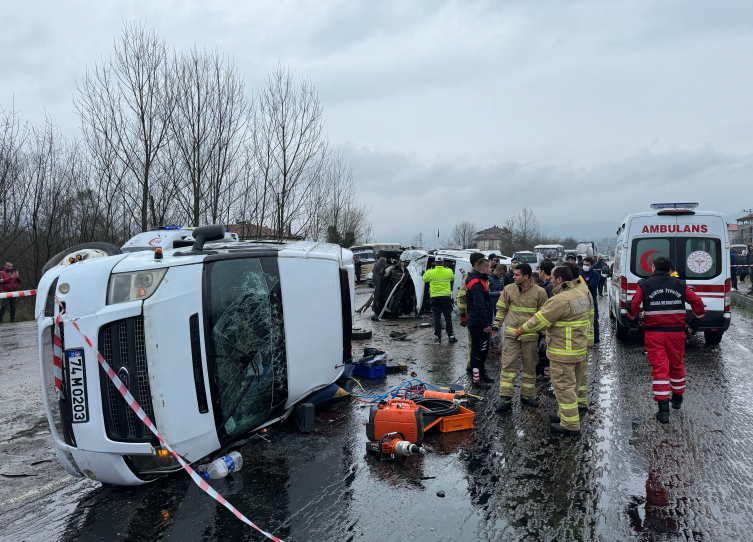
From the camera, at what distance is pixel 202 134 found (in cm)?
1791

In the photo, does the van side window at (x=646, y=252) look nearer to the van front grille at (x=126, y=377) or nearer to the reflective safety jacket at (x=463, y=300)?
the reflective safety jacket at (x=463, y=300)

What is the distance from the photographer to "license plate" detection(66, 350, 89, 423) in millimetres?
3717

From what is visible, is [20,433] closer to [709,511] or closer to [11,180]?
[709,511]

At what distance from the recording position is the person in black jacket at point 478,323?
24.1 ft

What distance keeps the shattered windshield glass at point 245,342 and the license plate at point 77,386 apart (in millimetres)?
883

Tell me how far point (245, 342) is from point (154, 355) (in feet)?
3.10

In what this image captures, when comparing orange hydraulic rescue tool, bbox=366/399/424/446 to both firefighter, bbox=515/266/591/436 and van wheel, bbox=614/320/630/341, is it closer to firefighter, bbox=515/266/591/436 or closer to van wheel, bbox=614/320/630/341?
firefighter, bbox=515/266/591/436

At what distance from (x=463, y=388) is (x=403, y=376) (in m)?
1.30

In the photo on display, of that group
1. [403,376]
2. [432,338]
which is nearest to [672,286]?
[403,376]

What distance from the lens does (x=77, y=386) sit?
3.73 meters

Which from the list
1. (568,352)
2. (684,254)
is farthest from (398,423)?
(684,254)

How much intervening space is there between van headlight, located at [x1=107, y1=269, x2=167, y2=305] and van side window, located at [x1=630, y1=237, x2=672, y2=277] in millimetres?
8792

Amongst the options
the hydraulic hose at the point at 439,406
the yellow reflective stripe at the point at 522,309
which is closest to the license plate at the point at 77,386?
the hydraulic hose at the point at 439,406

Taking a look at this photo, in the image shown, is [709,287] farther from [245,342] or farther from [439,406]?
[245,342]
